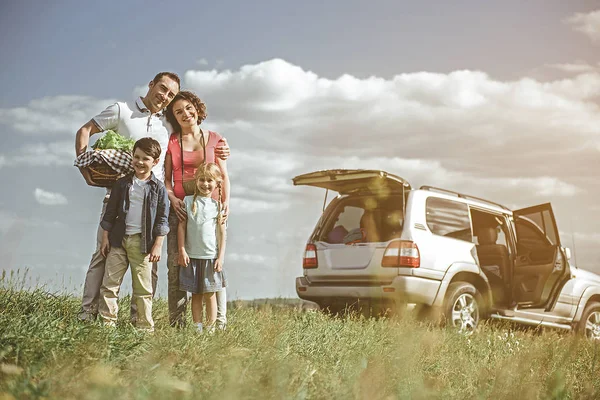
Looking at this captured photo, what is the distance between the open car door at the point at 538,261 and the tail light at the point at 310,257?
297 cm

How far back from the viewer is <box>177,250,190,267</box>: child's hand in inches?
220

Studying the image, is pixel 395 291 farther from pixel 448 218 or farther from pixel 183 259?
pixel 183 259

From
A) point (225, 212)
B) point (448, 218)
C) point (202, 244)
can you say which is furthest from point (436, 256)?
point (202, 244)

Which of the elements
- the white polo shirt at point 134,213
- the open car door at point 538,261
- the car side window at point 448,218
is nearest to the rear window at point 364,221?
the car side window at point 448,218

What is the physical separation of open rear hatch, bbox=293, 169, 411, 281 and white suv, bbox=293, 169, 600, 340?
0.5 inches

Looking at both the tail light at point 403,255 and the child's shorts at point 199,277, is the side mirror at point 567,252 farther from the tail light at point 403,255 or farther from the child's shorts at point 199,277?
the child's shorts at point 199,277

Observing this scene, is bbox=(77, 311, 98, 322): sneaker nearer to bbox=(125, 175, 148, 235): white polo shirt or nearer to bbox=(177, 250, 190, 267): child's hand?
bbox=(125, 175, 148, 235): white polo shirt

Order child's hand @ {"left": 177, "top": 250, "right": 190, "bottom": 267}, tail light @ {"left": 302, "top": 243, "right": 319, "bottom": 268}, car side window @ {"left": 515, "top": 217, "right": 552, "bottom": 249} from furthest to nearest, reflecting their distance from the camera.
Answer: car side window @ {"left": 515, "top": 217, "right": 552, "bottom": 249} → tail light @ {"left": 302, "top": 243, "right": 319, "bottom": 268} → child's hand @ {"left": 177, "top": 250, "right": 190, "bottom": 267}

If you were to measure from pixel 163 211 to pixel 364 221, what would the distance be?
3597 millimetres

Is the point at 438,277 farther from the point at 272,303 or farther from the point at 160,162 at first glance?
the point at 160,162

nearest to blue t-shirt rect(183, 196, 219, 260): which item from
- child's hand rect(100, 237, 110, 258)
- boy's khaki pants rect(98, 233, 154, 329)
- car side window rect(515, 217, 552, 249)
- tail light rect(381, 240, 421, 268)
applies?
boy's khaki pants rect(98, 233, 154, 329)

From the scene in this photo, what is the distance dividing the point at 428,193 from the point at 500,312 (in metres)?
2.11

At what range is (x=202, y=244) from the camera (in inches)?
223

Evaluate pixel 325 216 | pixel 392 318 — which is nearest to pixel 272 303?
pixel 325 216
